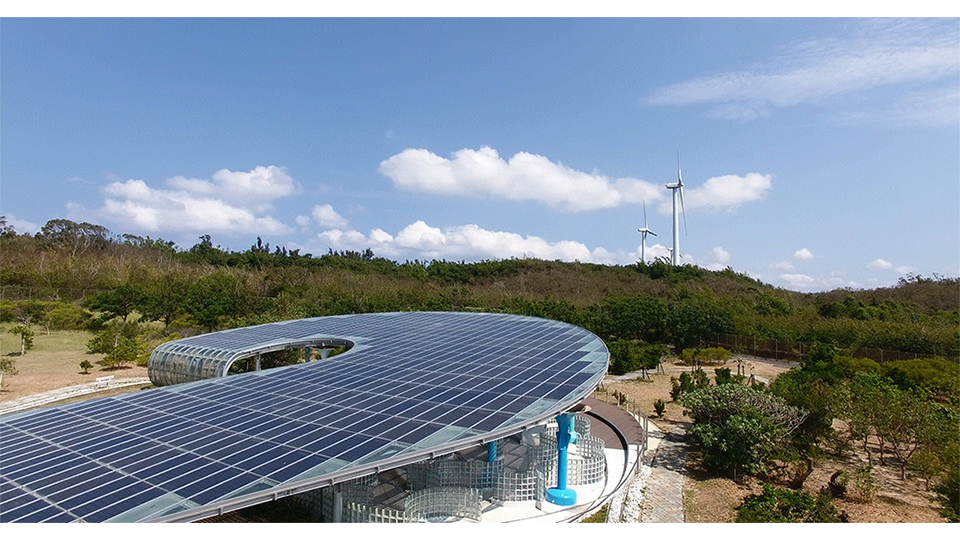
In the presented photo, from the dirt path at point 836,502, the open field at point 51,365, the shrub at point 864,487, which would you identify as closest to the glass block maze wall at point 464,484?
the dirt path at point 836,502

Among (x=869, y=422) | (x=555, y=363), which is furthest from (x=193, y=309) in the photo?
(x=869, y=422)

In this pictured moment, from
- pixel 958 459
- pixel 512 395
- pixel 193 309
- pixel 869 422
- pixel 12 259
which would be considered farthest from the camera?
pixel 12 259

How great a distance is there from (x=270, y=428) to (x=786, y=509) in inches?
584

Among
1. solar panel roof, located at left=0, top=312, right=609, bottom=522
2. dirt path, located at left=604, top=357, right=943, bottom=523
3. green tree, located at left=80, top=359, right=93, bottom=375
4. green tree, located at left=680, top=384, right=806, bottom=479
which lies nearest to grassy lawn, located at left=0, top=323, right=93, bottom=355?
green tree, located at left=80, top=359, right=93, bottom=375

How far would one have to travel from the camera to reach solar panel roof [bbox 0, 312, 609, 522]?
9.19m

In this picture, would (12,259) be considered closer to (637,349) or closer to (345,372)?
(345,372)

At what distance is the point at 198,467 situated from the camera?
1014 centimetres

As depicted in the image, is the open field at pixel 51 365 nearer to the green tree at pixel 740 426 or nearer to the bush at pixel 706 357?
the green tree at pixel 740 426

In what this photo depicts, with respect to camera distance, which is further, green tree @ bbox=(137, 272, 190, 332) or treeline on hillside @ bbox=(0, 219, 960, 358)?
green tree @ bbox=(137, 272, 190, 332)

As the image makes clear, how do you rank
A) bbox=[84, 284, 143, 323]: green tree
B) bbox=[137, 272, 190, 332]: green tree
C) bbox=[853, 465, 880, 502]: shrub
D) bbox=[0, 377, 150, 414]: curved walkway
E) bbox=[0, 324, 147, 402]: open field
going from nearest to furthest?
bbox=[853, 465, 880, 502]: shrub → bbox=[0, 377, 150, 414]: curved walkway → bbox=[0, 324, 147, 402]: open field → bbox=[137, 272, 190, 332]: green tree → bbox=[84, 284, 143, 323]: green tree

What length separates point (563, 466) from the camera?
16172 mm

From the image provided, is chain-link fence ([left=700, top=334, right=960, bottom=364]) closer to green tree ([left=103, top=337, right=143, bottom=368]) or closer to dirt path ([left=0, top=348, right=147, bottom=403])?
dirt path ([left=0, top=348, right=147, bottom=403])

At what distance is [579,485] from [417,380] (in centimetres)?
689

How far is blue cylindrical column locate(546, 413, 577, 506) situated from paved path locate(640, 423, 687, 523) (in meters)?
2.28
